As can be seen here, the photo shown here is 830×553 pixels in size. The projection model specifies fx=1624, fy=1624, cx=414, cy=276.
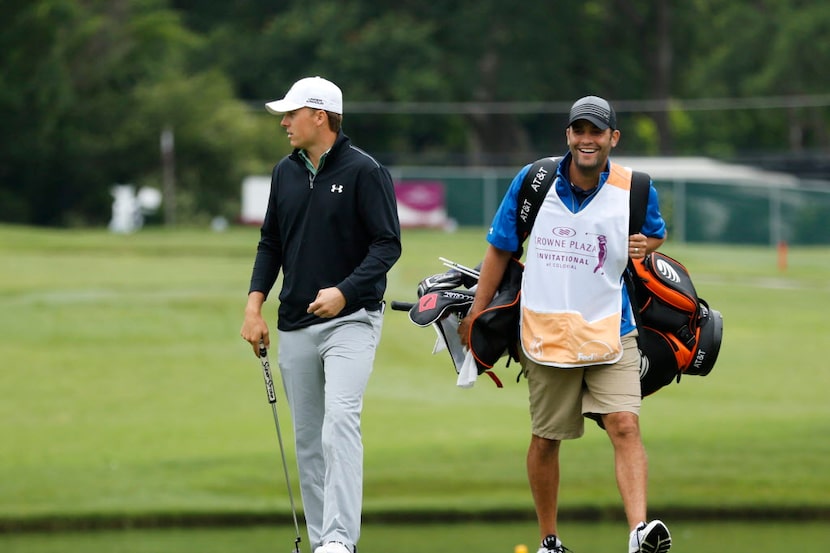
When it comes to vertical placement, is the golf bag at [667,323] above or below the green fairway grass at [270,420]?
above

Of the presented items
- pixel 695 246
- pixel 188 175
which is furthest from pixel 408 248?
pixel 188 175

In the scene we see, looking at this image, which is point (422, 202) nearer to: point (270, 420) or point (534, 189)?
point (270, 420)

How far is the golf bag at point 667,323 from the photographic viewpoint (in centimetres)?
646

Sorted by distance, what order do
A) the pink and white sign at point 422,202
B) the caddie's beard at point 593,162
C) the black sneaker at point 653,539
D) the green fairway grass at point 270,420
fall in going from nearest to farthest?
the black sneaker at point 653,539 → the caddie's beard at point 593,162 → the green fairway grass at point 270,420 → the pink and white sign at point 422,202

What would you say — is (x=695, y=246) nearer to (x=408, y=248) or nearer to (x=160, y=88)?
(x=408, y=248)

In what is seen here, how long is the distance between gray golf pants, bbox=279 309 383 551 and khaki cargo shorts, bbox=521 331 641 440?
0.68m

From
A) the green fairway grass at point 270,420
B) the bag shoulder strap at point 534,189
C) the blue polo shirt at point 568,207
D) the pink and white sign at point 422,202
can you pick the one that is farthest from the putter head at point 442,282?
the pink and white sign at point 422,202

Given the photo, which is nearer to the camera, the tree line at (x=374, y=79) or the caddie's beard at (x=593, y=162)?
the caddie's beard at (x=593, y=162)

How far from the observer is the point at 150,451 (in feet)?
47.1

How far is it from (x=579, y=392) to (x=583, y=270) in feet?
1.91

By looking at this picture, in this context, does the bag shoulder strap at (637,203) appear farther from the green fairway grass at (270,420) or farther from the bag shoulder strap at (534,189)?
the green fairway grass at (270,420)

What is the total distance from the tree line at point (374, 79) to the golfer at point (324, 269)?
1874 inches

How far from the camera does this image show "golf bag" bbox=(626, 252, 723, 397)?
254 inches

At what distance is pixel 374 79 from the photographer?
66.4m
